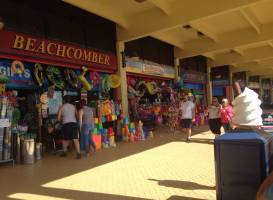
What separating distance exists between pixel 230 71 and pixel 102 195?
69.7ft

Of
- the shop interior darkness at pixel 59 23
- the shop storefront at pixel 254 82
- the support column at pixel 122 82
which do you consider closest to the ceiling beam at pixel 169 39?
the support column at pixel 122 82

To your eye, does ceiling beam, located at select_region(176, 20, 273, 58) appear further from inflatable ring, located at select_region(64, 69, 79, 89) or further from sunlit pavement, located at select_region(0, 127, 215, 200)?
sunlit pavement, located at select_region(0, 127, 215, 200)

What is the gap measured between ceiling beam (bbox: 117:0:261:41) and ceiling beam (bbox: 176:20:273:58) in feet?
17.7

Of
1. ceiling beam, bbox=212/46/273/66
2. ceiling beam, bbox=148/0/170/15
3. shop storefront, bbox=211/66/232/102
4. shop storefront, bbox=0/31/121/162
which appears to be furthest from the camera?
shop storefront, bbox=211/66/232/102

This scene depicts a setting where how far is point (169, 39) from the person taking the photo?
1597 centimetres

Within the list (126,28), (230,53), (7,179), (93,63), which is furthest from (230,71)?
(7,179)

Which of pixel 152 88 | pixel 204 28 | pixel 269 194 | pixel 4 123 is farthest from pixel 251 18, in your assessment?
pixel 269 194

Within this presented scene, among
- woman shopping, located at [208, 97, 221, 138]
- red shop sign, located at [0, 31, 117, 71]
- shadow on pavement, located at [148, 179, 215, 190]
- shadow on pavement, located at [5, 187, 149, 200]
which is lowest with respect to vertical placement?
shadow on pavement, located at [5, 187, 149, 200]

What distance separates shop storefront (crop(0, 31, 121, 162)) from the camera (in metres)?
8.20

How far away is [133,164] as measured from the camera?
728 centimetres

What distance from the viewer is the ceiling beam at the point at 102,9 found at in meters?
10.1

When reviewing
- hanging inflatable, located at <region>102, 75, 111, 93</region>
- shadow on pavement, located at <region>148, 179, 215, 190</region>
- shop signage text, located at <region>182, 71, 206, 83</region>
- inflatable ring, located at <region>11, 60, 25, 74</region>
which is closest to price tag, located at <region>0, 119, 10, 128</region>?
inflatable ring, located at <region>11, 60, 25, 74</region>

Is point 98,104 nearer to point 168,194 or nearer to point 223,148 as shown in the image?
point 168,194

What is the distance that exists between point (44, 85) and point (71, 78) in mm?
1099
